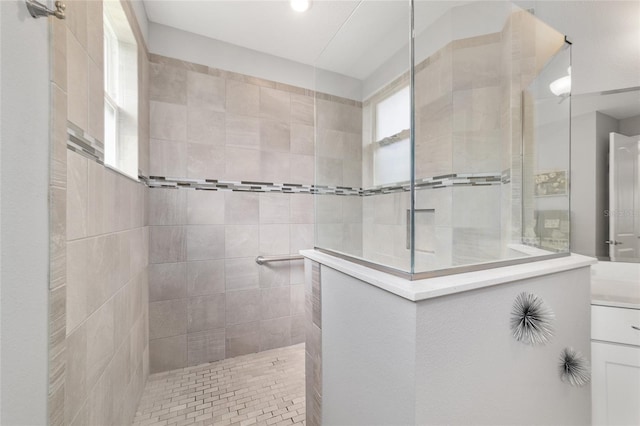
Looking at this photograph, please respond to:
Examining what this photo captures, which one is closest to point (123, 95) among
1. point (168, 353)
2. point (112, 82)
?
point (112, 82)

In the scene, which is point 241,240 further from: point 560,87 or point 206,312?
point 560,87

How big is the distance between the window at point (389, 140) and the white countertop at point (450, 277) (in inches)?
27.6

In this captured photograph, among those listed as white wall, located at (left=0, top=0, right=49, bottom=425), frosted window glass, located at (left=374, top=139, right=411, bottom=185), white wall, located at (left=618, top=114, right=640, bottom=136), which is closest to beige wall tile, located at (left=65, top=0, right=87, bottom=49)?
white wall, located at (left=0, top=0, right=49, bottom=425)

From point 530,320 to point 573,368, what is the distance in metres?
0.39

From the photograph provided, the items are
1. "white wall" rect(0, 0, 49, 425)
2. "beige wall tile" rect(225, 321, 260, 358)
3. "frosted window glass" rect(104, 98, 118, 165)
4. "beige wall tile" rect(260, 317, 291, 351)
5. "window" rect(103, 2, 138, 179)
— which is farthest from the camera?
"beige wall tile" rect(260, 317, 291, 351)

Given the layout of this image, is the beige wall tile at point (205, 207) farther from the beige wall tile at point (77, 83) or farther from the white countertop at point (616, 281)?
the white countertop at point (616, 281)

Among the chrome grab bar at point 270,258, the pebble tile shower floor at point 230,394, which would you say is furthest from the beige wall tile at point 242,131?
Answer: the pebble tile shower floor at point 230,394

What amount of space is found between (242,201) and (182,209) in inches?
17.8

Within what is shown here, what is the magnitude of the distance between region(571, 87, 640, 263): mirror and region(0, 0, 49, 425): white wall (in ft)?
7.51

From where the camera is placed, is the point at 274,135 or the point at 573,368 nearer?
the point at 573,368

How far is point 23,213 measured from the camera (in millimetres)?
570

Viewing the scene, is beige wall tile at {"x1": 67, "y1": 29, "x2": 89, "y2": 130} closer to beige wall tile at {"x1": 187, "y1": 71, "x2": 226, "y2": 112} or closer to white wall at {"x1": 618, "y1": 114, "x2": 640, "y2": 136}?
beige wall tile at {"x1": 187, "y1": 71, "x2": 226, "y2": 112}

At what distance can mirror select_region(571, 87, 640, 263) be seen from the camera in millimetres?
1314

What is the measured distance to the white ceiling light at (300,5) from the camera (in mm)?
1688
